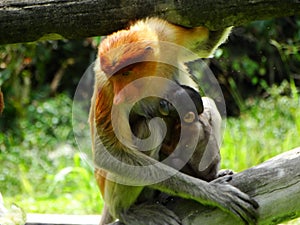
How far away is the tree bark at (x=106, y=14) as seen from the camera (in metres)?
3.47

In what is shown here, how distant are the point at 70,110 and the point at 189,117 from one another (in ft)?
17.3

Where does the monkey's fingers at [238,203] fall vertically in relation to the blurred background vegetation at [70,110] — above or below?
above

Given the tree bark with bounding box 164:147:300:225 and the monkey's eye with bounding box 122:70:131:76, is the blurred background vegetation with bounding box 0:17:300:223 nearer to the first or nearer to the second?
the tree bark with bounding box 164:147:300:225

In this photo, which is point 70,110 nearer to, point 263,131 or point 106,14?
point 263,131

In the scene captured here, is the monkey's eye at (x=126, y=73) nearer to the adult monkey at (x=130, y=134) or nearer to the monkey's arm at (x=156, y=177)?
the adult monkey at (x=130, y=134)

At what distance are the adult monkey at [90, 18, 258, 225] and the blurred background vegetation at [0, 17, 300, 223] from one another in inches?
89.3

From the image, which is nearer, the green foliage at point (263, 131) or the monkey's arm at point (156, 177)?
the monkey's arm at point (156, 177)

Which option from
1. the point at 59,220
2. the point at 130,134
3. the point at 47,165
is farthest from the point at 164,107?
the point at 47,165

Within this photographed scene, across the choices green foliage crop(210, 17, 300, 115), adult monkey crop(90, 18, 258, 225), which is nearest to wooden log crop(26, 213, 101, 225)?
adult monkey crop(90, 18, 258, 225)

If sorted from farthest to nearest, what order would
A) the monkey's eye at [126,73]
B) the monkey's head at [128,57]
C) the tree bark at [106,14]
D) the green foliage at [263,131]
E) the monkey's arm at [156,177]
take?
the green foliage at [263,131] < the monkey's arm at [156,177] < the monkey's eye at [126,73] < the monkey's head at [128,57] < the tree bark at [106,14]

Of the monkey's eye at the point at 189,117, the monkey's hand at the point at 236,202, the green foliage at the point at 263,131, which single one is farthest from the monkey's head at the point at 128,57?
the green foliage at the point at 263,131

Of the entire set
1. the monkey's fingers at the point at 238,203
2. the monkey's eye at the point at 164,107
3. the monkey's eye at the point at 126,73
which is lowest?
the monkey's fingers at the point at 238,203

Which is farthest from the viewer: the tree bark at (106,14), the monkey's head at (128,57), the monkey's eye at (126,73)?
the monkey's eye at (126,73)

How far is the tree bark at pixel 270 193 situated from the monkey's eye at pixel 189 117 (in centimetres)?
44
